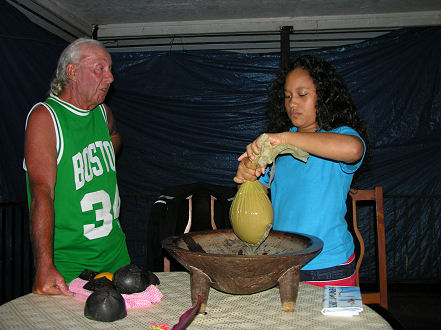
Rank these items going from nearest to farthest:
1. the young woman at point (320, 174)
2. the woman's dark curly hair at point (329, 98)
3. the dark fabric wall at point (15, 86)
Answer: the young woman at point (320, 174) < the woman's dark curly hair at point (329, 98) < the dark fabric wall at point (15, 86)

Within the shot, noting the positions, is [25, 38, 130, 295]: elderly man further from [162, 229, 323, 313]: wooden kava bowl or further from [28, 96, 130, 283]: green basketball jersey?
[162, 229, 323, 313]: wooden kava bowl

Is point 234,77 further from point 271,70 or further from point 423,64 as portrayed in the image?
point 423,64

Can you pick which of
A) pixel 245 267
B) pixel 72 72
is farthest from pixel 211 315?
pixel 72 72

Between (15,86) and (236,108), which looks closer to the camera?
(15,86)

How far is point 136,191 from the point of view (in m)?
5.34

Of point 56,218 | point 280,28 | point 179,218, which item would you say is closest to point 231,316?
point 56,218

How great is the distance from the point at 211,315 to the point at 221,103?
4010mm

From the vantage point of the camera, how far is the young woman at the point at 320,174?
5.70 ft

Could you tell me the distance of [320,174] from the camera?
1813 mm

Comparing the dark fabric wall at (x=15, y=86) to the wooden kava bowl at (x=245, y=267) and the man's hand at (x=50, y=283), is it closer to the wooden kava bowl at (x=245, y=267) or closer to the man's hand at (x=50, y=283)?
the man's hand at (x=50, y=283)

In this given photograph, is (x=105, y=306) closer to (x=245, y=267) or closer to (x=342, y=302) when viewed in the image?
(x=245, y=267)

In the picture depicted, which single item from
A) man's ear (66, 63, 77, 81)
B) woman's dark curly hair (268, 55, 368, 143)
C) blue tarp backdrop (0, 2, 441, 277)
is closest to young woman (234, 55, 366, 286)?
woman's dark curly hair (268, 55, 368, 143)

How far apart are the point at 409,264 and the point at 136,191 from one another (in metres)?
3.59

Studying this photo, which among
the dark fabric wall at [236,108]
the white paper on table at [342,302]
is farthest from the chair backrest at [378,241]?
the dark fabric wall at [236,108]
